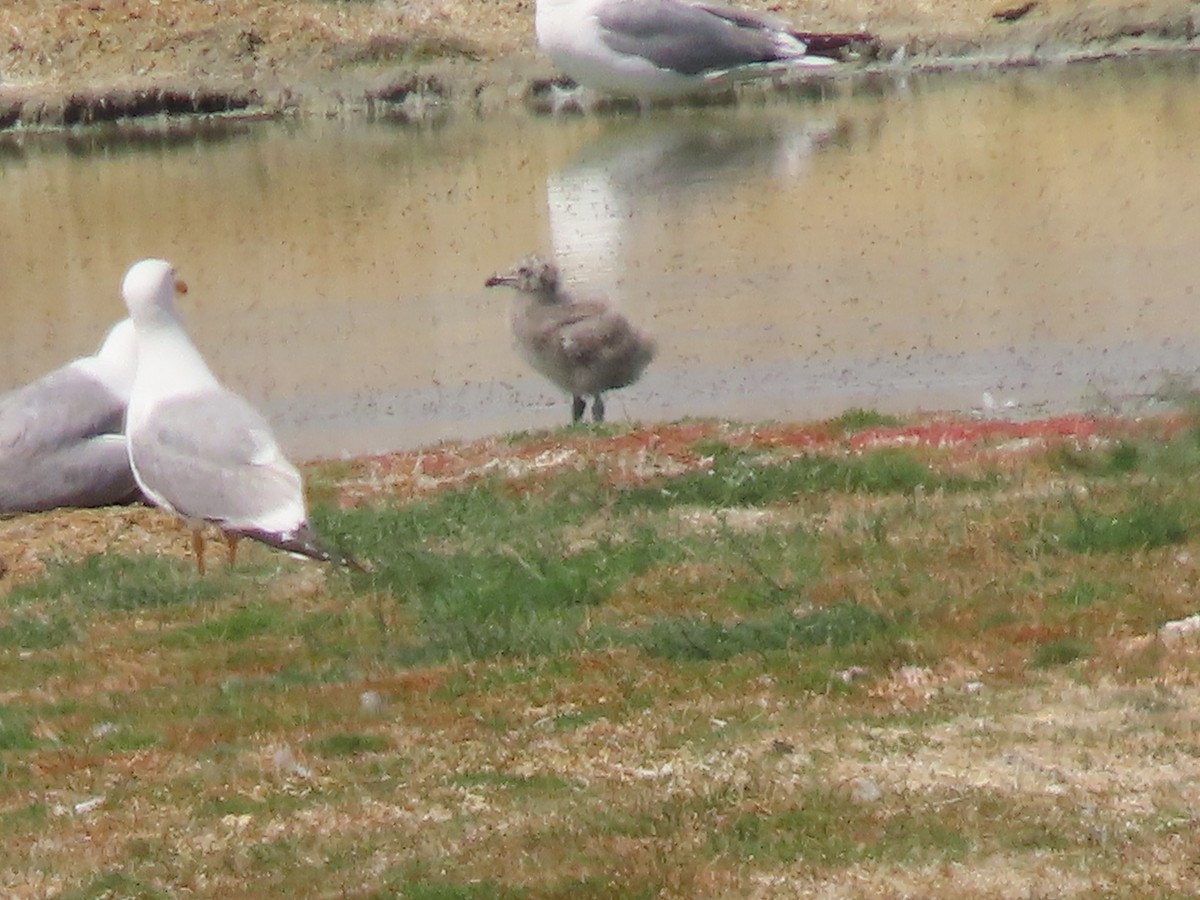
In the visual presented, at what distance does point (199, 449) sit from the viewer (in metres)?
9.65

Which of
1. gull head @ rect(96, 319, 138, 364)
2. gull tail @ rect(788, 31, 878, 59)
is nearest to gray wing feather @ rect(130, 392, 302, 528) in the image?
gull head @ rect(96, 319, 138, 364)

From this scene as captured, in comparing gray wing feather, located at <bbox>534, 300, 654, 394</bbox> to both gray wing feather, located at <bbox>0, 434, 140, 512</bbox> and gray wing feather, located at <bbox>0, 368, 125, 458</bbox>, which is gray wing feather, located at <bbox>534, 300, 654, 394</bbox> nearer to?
gray wing feather, located at <bbox>0, 368, 125, 458</bbox>

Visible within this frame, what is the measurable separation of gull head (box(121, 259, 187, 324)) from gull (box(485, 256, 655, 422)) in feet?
12.3

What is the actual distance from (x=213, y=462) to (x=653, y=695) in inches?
121

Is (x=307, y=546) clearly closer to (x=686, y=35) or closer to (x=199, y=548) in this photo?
(x=199, y=548)

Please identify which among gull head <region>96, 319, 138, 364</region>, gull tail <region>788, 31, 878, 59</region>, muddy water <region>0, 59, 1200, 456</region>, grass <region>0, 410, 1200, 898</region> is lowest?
muddy water <region>0, 59, 1200, 456</region>

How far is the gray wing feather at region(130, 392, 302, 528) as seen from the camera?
927 centimetres

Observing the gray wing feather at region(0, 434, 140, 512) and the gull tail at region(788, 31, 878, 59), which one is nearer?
the gray wing feather at region(0, 434, 140, 512)

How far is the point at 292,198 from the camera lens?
88.6 ft

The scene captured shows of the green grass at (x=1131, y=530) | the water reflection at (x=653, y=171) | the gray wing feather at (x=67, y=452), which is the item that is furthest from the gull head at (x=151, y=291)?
the water reflection at (x=653, y=171)

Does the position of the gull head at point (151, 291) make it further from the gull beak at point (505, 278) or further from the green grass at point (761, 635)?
the gull beak at point (505, 278)

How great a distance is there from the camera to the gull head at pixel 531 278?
590 inches

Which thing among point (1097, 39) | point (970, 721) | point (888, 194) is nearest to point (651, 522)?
point (970, 721)

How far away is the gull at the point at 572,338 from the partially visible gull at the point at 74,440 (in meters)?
3.14
